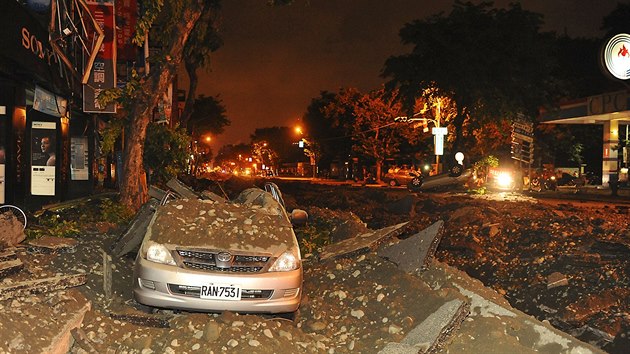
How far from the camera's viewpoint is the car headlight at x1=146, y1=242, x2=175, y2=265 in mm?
6121

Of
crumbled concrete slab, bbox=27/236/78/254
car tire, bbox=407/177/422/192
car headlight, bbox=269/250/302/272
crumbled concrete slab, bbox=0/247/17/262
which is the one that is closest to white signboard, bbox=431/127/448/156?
car tire, bbox=407/177/422/192

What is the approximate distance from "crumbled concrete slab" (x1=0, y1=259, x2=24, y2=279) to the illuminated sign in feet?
83.8

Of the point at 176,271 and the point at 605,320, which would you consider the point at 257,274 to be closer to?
the point at 176,271

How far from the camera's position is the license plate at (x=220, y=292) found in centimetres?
595

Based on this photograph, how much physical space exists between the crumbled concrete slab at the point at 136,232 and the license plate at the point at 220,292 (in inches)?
98.3

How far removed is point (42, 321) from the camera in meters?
5.27

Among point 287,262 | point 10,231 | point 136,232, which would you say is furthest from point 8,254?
point 287,262

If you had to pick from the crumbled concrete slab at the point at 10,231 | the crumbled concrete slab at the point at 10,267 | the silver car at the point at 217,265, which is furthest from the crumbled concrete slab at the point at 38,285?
the crumbled concrete slab at the point at 10,231

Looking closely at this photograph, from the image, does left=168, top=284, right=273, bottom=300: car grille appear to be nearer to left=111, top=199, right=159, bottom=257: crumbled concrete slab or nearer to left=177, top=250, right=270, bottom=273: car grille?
left=177, top=250, right=270, bottom=273: car grille

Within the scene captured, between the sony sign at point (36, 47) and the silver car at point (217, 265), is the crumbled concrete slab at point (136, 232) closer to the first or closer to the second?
the silver car at point (217, 265)

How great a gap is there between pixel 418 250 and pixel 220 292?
2904mm

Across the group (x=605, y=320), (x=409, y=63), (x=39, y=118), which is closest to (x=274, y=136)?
(x=409, y=63)

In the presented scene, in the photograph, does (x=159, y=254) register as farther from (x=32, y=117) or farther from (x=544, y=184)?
(x=544, y=184)

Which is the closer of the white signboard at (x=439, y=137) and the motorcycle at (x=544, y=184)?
the motorcycle at (x=544, y=184)
